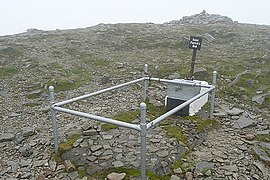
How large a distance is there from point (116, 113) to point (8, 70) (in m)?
6.88

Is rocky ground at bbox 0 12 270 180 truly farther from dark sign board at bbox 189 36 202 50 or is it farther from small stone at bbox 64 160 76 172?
dark sign board at bbox 189 36 202 50

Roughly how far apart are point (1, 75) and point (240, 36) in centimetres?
1725

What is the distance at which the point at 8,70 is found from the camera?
1222 centimetres

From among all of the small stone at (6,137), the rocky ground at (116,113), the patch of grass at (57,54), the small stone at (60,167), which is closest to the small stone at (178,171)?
the rocky ground at (116,113)

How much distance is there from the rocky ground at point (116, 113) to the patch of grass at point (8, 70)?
44 mm

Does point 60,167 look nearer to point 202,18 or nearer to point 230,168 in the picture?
point 230,168

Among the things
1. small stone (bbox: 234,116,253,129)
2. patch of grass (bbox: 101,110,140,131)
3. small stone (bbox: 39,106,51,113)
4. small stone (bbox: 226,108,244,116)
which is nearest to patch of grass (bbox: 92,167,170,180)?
patch of grass (bbox: 101,110,140,131)

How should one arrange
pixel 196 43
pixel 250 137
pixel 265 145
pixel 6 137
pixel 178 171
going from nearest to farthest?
pixel 178 171 → pixel 265 145 → pixel 250 137 → pixel 6 137 → pixel 196 43

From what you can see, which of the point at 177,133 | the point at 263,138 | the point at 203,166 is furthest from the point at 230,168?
the point at 263,138

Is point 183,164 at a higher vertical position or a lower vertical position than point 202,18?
lower

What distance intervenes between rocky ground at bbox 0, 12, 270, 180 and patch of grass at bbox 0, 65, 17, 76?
4 cm

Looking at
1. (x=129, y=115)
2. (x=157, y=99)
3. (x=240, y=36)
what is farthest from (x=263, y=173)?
(x=240, y=36)

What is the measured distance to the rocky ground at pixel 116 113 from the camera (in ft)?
17.1

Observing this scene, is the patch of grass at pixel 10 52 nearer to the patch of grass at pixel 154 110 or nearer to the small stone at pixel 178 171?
the patch of grass at pixel 154 110
